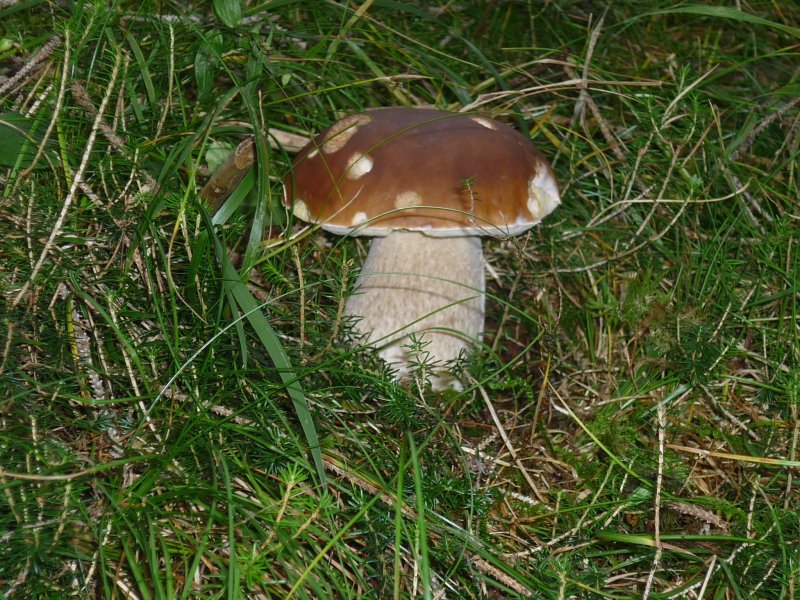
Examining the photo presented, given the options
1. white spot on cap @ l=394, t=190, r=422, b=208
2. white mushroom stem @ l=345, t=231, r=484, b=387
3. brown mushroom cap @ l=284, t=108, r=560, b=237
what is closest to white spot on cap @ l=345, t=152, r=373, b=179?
brown mushroom cap @ l=284, t=108, r=560, b=237

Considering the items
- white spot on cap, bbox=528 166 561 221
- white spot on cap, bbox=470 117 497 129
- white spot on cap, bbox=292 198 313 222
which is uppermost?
white spot on cap, bbox=470 117 497 129

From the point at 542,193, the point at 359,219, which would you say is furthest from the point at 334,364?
the point at 542,193

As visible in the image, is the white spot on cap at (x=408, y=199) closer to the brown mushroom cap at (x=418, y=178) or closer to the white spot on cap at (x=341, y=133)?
the brown mushroom cap at (x=418, y=178)

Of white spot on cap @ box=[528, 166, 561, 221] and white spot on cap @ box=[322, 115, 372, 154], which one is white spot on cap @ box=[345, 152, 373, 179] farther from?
white spot on cap @ box=[528, 166, 561, 221]

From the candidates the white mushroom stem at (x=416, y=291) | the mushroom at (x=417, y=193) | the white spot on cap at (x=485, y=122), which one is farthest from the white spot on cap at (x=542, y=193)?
the white mushroom stem at (x=416, y=291)

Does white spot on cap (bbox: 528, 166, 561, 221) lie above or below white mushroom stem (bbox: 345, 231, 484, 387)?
above

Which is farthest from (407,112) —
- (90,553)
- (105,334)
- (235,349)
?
(90,553)
